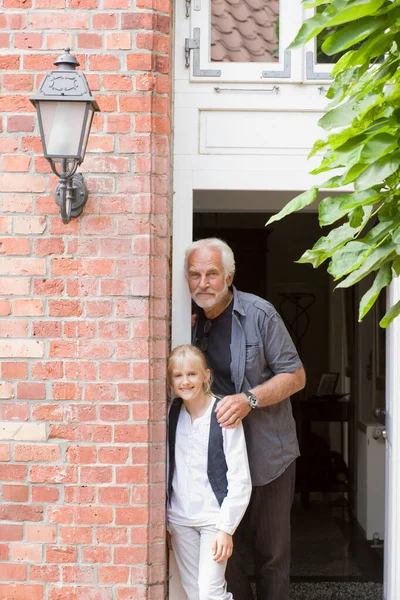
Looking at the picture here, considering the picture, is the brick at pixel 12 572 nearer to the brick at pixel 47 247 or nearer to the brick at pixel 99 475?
the brick at pixel 99 475

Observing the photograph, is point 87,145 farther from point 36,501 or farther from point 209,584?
point 209,584

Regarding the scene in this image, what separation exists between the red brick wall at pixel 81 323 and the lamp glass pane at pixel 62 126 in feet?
1.30

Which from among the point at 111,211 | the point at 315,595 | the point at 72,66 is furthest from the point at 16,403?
the point at 315,595

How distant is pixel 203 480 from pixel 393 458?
1.02 metres

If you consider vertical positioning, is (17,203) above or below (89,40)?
below

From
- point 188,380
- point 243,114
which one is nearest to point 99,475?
point 188,380

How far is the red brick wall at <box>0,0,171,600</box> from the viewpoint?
12.1 ft

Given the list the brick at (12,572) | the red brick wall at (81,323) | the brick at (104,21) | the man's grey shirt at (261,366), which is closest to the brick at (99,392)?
the red brick wall at (81,323)

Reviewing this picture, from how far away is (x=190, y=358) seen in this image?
3.71 meters

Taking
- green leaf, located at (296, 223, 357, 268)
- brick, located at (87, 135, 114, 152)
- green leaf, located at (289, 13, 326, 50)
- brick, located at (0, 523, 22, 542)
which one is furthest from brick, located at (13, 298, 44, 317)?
green leaf, located at (289, 13, 326, 50)

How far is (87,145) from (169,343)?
967mm

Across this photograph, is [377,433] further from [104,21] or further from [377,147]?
[377,147]

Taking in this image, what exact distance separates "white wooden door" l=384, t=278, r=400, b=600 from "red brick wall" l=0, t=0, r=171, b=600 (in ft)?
3.98

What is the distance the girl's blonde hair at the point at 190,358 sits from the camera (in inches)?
146
